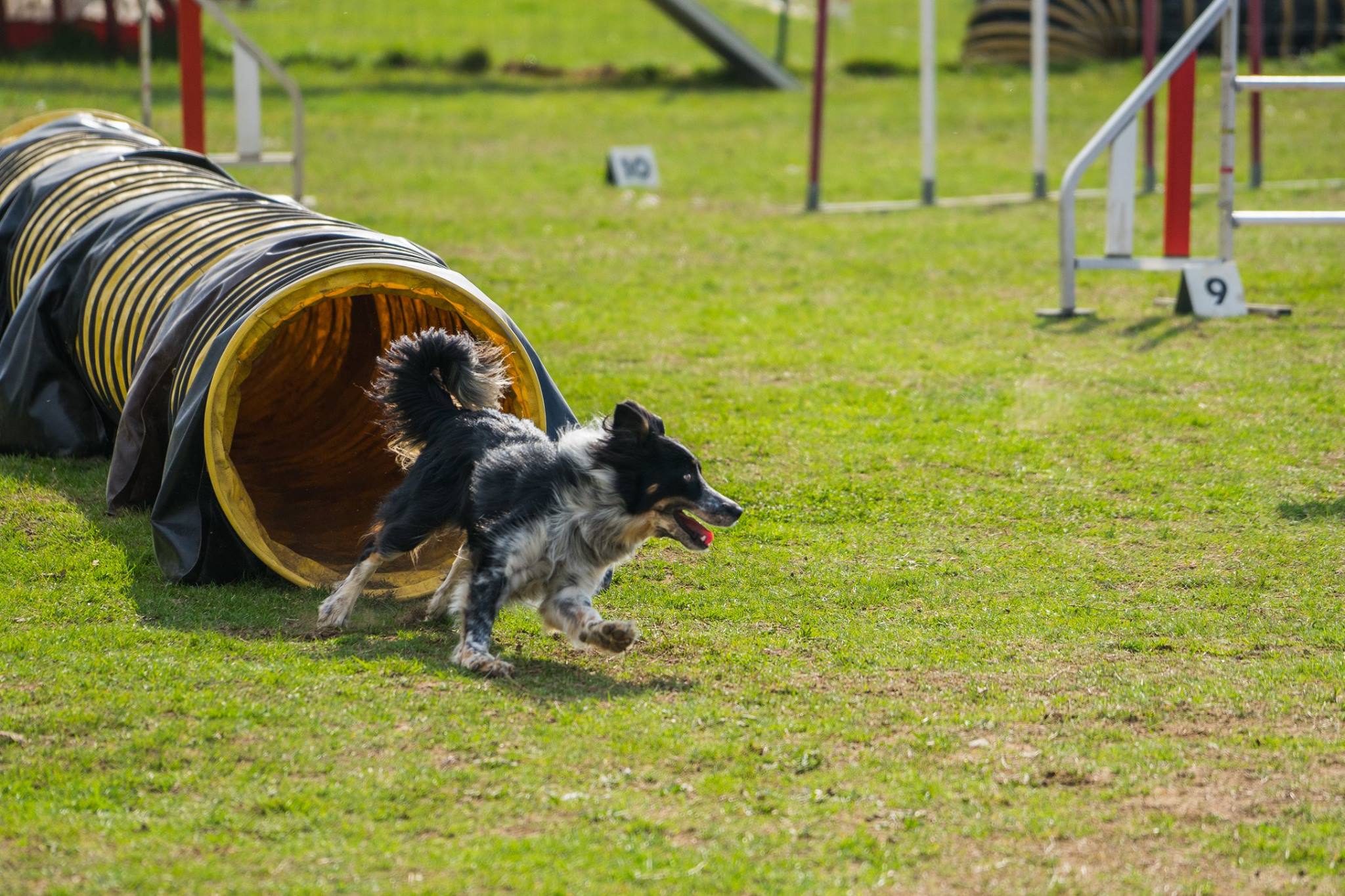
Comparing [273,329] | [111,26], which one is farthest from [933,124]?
[111,26]

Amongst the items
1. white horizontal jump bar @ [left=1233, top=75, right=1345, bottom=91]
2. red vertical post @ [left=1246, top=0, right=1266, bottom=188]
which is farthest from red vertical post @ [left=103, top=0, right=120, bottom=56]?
white horizontal jump bar @ [left=1233, top=75, right=1345, bottom=91]

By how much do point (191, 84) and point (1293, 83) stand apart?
8.54 metres

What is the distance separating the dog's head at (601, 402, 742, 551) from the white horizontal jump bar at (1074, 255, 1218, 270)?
6.06 metres

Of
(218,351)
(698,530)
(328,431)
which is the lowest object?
(698,530)

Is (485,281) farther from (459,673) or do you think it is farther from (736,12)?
(736,12)

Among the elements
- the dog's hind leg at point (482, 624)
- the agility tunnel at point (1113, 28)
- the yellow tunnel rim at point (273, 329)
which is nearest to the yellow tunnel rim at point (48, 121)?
the yellow tunnel rim at point (273, 329)

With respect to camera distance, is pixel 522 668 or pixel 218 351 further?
pixel 218 351

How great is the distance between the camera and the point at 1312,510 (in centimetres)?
670

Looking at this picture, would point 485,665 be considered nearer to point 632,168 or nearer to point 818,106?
point 818,106

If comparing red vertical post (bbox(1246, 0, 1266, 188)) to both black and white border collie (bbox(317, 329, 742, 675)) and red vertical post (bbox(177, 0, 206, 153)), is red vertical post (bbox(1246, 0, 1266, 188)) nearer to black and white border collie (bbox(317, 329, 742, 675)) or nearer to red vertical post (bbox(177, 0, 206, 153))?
red vertical post (bbox(177, 0, 206, 153))

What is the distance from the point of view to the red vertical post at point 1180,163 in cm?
1067

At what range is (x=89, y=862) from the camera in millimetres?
3586

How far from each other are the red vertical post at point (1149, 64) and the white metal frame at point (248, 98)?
7.68 meters

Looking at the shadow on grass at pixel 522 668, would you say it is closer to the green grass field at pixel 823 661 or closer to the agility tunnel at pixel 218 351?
the green grass field at pixel 823 661
